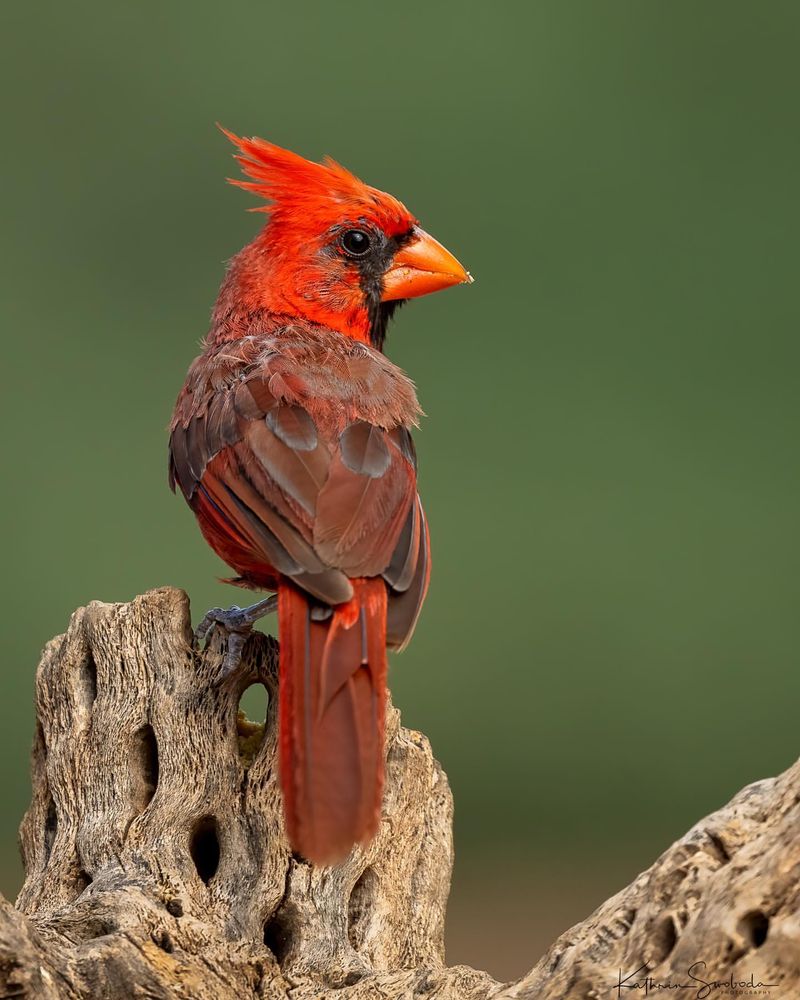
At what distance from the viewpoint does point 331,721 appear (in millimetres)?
2197

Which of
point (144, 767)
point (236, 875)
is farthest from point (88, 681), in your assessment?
point (236, 875)

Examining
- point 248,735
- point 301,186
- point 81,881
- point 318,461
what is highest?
point 301,186

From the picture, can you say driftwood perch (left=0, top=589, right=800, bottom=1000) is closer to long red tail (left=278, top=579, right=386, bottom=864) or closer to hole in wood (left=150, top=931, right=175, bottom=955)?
hole in wood (left=150, top=931, right=175, bottom=955)

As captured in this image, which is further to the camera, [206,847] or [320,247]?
[320,247]

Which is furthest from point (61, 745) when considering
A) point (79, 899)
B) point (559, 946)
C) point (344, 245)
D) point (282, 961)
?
point (344, 245)

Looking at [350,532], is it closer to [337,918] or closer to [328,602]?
[328,602]

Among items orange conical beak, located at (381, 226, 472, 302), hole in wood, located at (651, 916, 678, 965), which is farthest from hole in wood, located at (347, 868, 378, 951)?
orange conical beak, located at (381, 226, 472, 302)

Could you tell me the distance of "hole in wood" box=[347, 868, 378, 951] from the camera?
243cm

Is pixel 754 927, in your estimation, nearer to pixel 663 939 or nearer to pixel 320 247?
pixel 663 939

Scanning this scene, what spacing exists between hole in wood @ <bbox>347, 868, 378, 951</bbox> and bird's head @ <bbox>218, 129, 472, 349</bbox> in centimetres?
136

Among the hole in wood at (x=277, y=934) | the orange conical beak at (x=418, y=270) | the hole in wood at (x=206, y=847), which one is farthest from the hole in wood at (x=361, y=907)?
the orange conical beak at (x=418, y=270)

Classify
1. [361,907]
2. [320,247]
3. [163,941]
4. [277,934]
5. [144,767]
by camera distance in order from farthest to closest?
[320,247], [144,767], [361,907], [277,934], [163,941]

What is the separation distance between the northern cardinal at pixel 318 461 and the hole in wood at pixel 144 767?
21 cm

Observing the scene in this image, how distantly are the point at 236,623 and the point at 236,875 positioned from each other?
1.64ft
